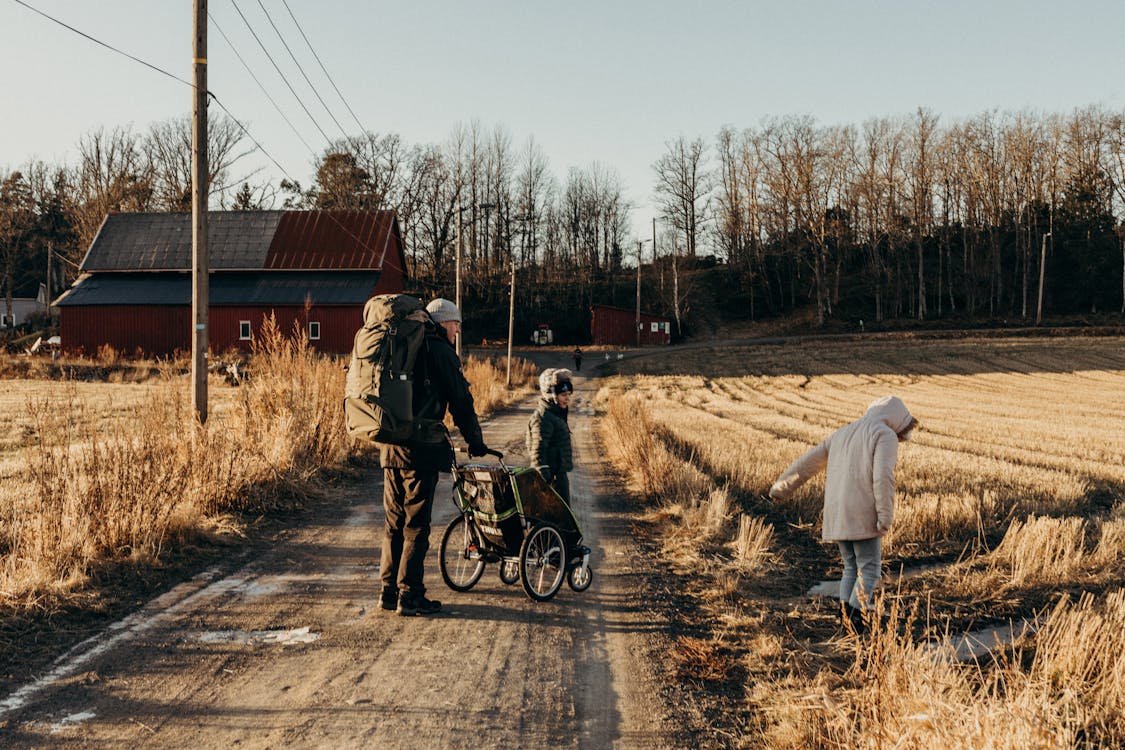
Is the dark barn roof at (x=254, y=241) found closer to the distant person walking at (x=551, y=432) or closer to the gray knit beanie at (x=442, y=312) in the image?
the distant person walking at (x=551, y=432)

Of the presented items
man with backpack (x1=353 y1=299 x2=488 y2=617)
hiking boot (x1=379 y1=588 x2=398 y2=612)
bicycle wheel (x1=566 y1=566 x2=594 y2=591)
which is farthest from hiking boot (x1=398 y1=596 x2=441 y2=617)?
bicycle wheel (x1=566 y1=566 x2=594 y2=591)

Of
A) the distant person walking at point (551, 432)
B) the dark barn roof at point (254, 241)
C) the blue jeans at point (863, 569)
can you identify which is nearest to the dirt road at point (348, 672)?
the distant person walking at point (551, 432)

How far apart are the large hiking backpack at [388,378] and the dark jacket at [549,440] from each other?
194 cm

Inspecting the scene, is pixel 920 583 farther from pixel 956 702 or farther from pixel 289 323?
pixel 289 323

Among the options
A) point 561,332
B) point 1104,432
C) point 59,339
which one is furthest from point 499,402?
point 561,332

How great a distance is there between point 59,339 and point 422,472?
168 ft

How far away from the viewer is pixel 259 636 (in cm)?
518

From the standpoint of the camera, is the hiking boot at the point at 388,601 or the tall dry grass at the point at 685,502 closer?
the hiking boot at the point at 388,601

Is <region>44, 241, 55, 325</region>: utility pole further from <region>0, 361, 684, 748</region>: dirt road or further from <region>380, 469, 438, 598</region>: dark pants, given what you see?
<region>380, 469, 438, 598</region>: dark pants

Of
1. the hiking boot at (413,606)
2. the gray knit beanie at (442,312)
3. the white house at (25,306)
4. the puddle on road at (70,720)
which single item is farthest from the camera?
the white house at (25,306)

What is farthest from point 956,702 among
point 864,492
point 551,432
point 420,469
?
point 551,432

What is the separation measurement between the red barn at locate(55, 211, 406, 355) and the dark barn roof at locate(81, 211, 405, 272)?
0.06 meters

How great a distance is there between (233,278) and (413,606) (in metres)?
46.8

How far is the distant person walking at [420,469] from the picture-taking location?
18.1ft
